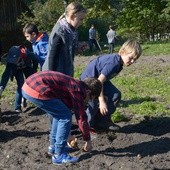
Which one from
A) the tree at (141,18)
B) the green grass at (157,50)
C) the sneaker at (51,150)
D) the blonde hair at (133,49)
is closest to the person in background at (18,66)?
the sneaker at (51,150)

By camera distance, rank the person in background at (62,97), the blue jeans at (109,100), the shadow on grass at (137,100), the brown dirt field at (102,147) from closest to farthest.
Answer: the person in background at (62,97) → the brown dirt field at (102,147) → the blue jeans at (109,100) → the shadow on grass at (137,100)

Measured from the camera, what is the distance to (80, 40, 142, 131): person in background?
19.3ft

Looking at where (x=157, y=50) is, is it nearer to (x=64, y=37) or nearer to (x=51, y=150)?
(x=64, y=37)

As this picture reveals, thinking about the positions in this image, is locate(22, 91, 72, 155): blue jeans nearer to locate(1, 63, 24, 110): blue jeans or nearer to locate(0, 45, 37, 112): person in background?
locate(0, 45, 37, 112): person in background

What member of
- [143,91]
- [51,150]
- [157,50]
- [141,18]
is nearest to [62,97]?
[51,150]

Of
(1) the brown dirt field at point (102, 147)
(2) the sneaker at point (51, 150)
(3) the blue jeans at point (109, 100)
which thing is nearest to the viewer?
(1) the brown dirt field at point (102, 147)

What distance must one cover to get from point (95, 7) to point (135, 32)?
15.7 feet

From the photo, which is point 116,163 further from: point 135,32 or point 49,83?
point 135,32

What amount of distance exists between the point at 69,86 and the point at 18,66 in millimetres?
3474

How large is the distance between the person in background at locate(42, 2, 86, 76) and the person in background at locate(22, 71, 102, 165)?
74 centimetres

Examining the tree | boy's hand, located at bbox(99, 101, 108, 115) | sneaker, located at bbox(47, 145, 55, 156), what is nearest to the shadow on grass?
boy's hand, located at bbox(99, 101, 108, 115)

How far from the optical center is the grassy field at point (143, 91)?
802 cm

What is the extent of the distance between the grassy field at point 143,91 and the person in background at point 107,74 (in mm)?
590

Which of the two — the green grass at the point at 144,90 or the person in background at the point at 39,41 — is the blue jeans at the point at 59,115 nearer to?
the green grass at the point at 144,90
